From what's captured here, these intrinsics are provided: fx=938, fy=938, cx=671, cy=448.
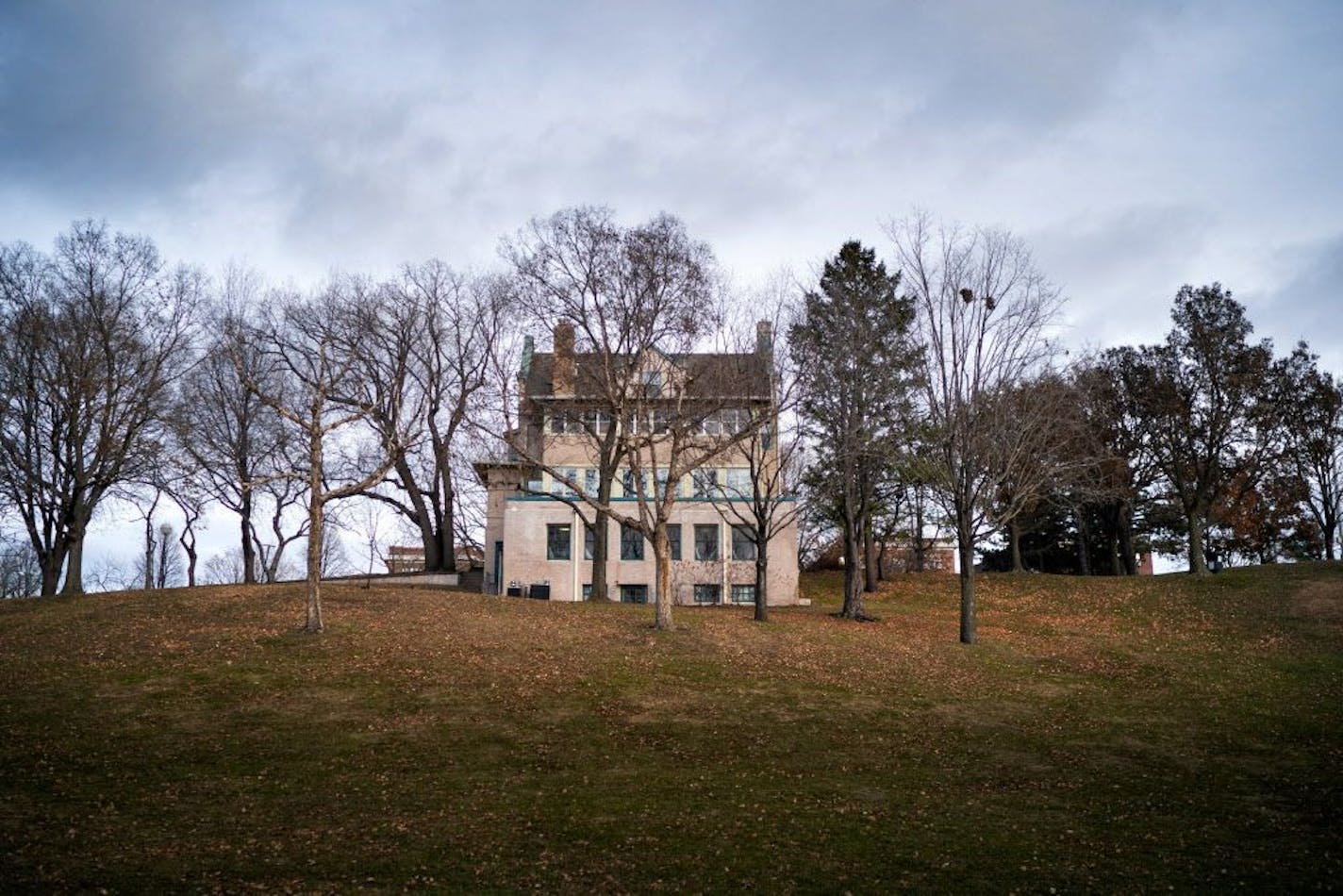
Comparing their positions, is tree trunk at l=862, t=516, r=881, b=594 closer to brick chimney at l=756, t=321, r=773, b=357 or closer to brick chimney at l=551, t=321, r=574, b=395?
brick chimney at l=756, t=321, r=773, b=357

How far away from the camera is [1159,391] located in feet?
136

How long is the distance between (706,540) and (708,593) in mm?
2344

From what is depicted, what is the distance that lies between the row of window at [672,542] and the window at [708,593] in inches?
50.9

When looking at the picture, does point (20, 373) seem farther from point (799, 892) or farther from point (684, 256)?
point (799, 892)

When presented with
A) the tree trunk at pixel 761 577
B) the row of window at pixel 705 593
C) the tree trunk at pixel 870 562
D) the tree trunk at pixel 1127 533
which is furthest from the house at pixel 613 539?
the tree trunk at pixel 1127 533

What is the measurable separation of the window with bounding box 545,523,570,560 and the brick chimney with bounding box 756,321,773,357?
52.8ft

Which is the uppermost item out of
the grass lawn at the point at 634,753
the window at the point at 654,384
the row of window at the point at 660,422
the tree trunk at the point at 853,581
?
the window at the point at 654,384

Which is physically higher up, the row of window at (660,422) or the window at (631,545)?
the row of window at (660,422)

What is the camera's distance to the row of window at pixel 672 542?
41.8m

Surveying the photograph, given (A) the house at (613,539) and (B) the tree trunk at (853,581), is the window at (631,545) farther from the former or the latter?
(B) the tree trunk at (853,581)

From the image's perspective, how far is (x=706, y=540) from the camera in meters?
42.1

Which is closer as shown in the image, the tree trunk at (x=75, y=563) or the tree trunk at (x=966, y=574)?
the tree trunk at (x=966, y=574)

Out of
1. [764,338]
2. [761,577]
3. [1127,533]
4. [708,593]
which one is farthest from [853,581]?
[1127,533]

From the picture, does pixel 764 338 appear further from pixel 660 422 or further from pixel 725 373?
pixel 660 422
